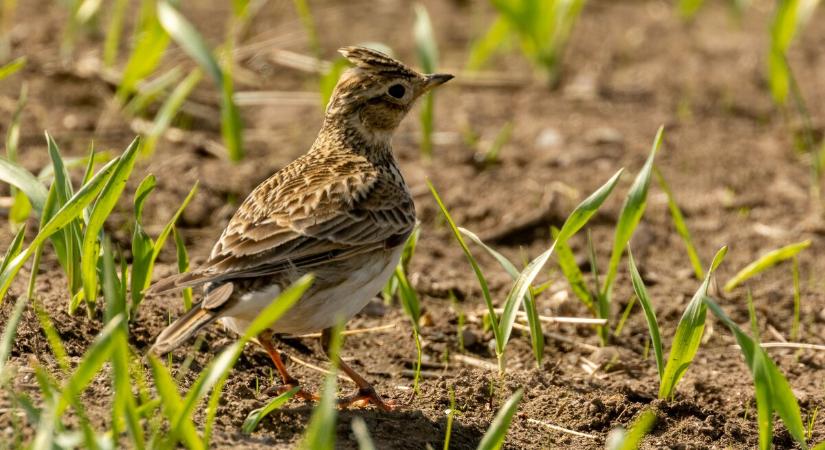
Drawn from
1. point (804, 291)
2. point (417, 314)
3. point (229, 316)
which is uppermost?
point (229, 316)

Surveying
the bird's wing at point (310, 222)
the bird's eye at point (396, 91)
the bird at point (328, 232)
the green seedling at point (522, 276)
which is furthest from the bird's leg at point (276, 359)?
the bird's eye at point (396, 91)

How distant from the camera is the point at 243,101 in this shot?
8.62 meters

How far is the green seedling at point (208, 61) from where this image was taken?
7137 mm

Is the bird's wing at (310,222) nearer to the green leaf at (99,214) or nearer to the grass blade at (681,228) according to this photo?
the green leaf at (99,214)

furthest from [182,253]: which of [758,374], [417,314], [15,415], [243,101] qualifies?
[243,101]

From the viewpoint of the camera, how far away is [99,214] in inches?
191

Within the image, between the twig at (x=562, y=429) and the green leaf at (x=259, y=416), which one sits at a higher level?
the green leaf at (x=259, y=416)

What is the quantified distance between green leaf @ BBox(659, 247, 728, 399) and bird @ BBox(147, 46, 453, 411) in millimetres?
1205

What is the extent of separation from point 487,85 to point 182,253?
491cm

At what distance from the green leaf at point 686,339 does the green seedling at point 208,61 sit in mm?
3375

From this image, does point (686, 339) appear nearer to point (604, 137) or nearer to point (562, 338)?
point (562, 338)

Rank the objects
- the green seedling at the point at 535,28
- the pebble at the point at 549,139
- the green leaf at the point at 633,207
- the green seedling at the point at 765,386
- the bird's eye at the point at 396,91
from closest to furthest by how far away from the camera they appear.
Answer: the green seedling at the point at 765,386 → the green leaf at the point at 633,207 → the bird's eye at the point at 396,91 → the green seedling at the point at 535,28 → the pebble at the point at 549,139

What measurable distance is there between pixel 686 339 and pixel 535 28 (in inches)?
173

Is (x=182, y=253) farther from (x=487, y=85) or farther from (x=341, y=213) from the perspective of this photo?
(x=487, y=85)
